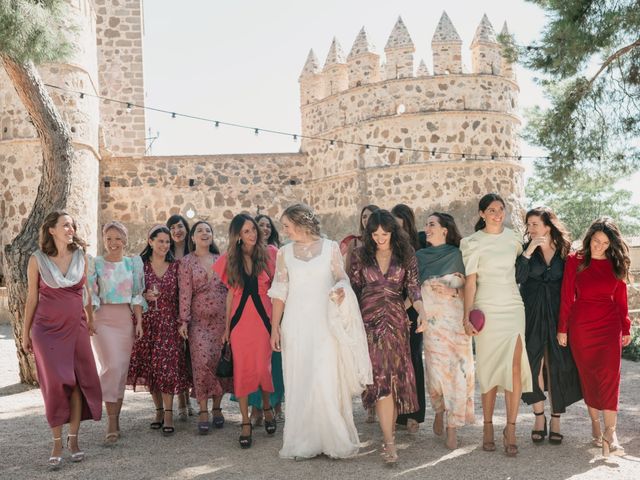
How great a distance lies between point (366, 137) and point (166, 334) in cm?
1026

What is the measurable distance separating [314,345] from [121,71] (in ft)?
45.7

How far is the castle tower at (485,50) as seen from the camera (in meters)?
15.0

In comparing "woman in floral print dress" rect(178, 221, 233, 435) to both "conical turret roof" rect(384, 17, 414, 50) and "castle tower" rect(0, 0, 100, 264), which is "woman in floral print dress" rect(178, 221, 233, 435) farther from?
"conical turret roof" rect(384, 17, 414, 50)

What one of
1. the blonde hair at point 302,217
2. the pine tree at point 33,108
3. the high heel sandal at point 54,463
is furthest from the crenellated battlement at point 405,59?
the high heel sandal at point 54,463

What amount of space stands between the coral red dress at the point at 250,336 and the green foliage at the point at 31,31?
10.8 ft

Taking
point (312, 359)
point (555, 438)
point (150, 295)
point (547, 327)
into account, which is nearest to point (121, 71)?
point (150, 295)

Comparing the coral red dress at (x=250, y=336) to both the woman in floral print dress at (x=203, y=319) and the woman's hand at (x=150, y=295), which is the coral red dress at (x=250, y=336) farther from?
the woman's hand at (x=150, y=295)

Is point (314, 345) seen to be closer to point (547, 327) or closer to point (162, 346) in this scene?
point (162, 346)

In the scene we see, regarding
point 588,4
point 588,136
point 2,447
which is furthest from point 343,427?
point 588,136

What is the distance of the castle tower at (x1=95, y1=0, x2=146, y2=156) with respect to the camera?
1717cm

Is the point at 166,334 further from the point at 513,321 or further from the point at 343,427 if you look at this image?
the point at 513,321

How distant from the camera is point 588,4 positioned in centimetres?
788

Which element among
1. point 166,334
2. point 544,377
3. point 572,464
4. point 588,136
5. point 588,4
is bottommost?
point 572,464

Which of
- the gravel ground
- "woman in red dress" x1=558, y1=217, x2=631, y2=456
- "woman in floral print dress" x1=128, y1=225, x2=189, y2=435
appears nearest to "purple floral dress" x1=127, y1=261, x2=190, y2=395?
"woman in floral print dress" x1=128, y1=225, x2=189, y2=435
